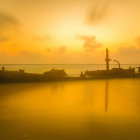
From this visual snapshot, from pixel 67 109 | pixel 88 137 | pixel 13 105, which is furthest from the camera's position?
pixel 13 105

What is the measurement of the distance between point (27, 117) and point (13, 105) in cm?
183

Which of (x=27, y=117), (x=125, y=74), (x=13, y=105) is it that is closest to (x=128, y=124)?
(x=27, y=117)

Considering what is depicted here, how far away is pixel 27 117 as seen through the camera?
226 inches

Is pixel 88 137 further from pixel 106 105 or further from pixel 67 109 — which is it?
pixel 106 105

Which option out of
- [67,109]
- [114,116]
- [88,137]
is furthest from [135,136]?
[67,109]

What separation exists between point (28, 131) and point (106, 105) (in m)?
3.67

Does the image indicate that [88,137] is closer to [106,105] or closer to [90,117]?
[90,117]

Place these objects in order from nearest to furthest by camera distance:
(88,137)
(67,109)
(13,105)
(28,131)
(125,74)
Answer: (88,137) < (28,131) < (67,109) < (13,105) < (125,74)

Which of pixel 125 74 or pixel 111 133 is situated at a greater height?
pixel 125 74

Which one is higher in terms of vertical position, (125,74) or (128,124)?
(125,74)

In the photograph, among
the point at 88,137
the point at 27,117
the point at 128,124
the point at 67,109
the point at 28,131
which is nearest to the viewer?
the point at 88,137

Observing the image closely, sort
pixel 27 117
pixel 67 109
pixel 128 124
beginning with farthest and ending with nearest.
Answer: pixel 67 109
pixel 27 117
pixel 128 124

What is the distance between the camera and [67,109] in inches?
265

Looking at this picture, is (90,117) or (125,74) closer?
(90,117)
